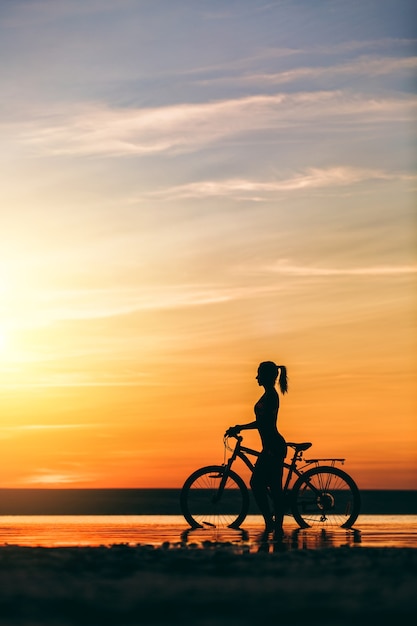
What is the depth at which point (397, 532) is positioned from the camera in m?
15.5

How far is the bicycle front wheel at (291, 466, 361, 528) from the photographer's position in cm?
1574

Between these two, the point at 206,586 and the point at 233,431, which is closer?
the point at 206,586

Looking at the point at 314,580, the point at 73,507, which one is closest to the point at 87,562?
the point at 314,580

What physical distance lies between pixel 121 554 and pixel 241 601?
3.35m

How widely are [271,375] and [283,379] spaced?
26 centimetres

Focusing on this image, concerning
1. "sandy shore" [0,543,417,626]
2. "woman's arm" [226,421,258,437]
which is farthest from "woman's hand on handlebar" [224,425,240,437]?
"sandy shore" [0,543,417,626]

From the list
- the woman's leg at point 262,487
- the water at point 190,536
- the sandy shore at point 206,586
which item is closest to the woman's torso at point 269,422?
the woman's leg at point 262,487

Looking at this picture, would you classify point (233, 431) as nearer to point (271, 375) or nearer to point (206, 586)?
point (271, 375)

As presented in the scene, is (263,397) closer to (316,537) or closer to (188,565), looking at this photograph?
(316,537)

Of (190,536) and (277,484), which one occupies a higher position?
(277,484)

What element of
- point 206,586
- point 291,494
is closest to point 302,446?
point 291,494

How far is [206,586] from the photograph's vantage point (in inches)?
311

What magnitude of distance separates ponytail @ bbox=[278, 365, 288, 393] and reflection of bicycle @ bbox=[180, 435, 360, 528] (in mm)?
1127

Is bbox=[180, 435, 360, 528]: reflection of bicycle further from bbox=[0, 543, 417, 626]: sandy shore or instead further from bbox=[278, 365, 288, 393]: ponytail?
bbox=[0, 543, 417, 626]: sandy shore
